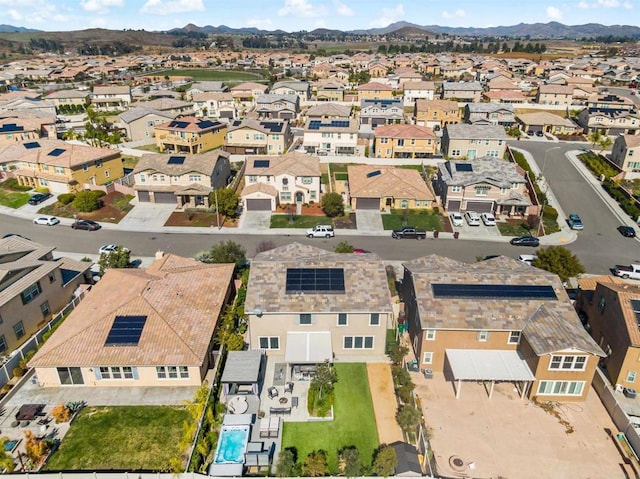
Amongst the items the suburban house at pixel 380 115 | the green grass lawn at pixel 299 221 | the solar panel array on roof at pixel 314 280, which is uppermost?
the suburban house at pixel 380 115

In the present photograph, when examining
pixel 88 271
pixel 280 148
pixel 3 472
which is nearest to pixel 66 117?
pixel 280 148

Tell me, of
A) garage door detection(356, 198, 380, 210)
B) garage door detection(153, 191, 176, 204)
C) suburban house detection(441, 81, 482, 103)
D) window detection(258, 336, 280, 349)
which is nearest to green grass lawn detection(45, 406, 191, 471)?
window detection(258, 336, 280, 349)

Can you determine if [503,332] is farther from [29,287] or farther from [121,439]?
[29,287]

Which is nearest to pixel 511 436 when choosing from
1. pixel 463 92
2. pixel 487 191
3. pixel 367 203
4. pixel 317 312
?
pixel 317 312

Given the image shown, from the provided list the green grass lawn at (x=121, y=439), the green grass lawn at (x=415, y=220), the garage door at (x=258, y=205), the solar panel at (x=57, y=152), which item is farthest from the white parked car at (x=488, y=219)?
the solar panel at (x=57, y=152)

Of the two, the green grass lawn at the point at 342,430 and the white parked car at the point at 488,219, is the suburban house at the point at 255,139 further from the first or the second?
the green grass lawn at the point at 342,430

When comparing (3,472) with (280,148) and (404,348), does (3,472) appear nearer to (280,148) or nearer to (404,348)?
(404,348)
